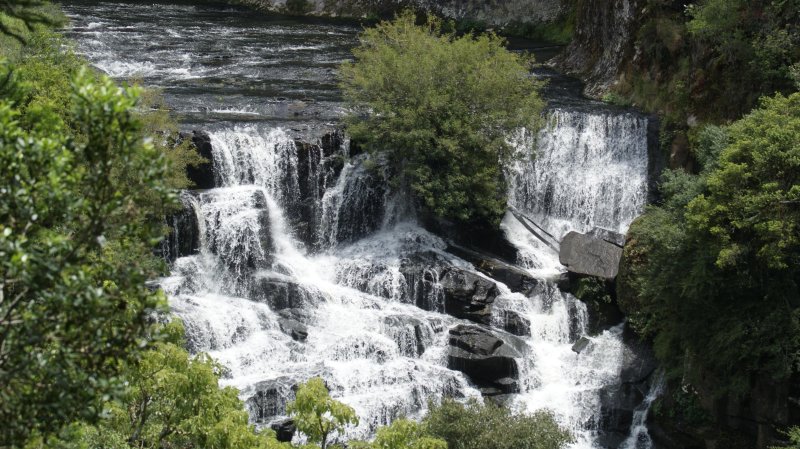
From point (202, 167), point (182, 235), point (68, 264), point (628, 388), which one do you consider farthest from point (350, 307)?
point (68, 264)

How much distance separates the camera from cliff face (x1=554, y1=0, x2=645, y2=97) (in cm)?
3775

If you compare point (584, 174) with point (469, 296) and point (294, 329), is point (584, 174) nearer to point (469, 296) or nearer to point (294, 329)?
point (469, 296)

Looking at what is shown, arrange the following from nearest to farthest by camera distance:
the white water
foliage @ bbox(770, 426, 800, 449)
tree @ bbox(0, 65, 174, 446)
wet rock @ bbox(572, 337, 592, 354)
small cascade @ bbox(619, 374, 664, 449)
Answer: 1. tree @ bbox(0, 65, 174, 446)
2. foliage @ bbox(770, 426, 800, 449)
3. small cascade @ bbox(619, 374, 664, 449)
4. the white water
5. wet rock @ bbox(572, 337, 592, 354)

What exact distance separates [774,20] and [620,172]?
7270 mm

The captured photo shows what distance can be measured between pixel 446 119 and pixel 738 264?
12.3m

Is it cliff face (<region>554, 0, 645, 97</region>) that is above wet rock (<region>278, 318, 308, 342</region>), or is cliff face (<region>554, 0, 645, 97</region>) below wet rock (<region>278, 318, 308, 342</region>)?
above

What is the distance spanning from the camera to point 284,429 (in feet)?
68.2

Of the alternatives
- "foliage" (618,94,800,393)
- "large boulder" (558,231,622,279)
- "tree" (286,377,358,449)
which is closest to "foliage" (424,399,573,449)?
"foliage" (618,94,800,393)

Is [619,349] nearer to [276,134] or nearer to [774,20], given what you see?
[774,20]

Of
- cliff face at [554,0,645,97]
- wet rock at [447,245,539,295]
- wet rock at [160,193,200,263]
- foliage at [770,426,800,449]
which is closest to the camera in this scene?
foliage at [770,426,800,449]

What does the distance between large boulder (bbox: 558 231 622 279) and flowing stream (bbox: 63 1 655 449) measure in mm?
1061

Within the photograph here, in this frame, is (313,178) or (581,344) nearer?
(581,344)

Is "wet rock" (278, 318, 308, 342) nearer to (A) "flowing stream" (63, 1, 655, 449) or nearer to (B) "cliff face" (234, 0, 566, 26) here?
(A) "flowing stream" (63, 1, 655, 449)

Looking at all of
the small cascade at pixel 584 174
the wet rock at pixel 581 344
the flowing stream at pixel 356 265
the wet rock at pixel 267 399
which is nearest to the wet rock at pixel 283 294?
the flowing stream at pixel 356 265
